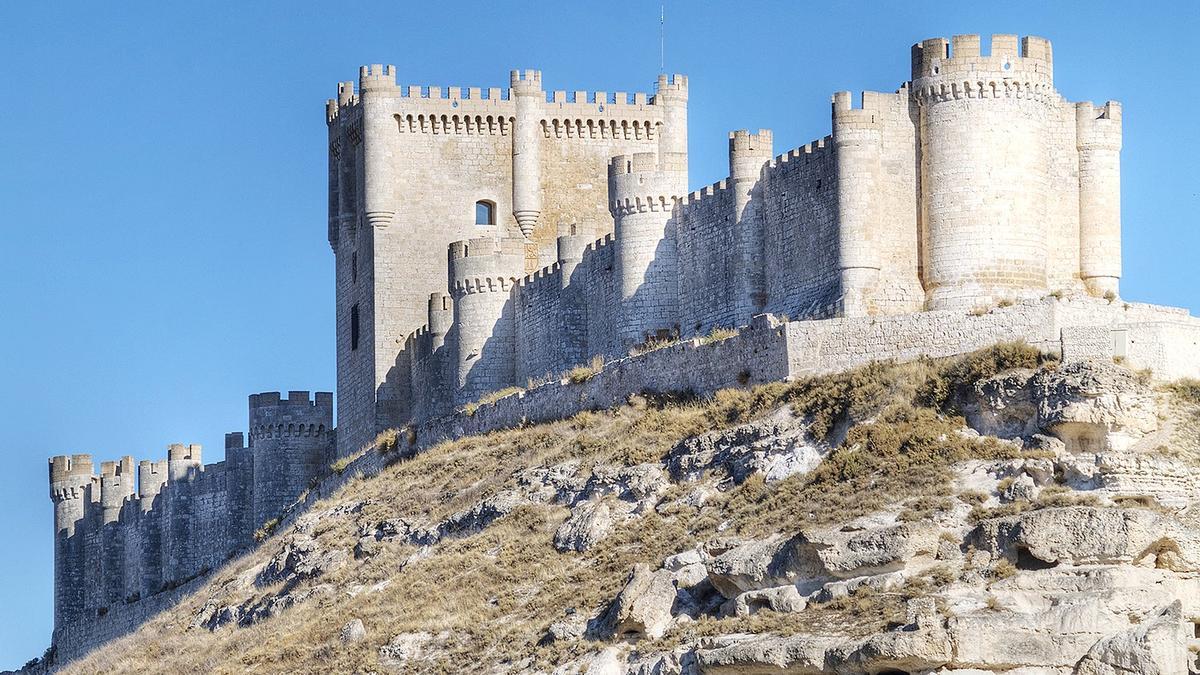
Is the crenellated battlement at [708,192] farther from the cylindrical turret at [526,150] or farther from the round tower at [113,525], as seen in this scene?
the round tower at [113,525]

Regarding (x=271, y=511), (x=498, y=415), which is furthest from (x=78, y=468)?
(x=498, y=415)

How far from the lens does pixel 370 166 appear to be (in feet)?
211

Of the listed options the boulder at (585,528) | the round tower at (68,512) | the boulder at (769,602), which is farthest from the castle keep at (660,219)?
the round tower at (68,512)

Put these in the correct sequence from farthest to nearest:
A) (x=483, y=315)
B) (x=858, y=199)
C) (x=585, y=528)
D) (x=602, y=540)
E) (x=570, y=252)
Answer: (x=483, y=315), (x=570, y=252), (x=858, y=199), (x=585, y=528), (x=602, y=540)

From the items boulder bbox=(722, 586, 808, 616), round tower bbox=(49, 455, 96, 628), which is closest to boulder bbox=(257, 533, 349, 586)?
boulder bbox=(722, 586, 808, 616)

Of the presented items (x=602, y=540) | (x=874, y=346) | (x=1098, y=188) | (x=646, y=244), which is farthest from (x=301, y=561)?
(x=1098, y=188)

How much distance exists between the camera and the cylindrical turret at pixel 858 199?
46.2 metres

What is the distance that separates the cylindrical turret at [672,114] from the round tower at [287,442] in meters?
12.5

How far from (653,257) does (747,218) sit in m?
3.41

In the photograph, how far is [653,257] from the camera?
5359 centimetres

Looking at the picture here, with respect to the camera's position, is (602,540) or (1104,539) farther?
(602,540)

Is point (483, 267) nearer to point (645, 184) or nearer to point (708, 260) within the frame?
point (645, 184)

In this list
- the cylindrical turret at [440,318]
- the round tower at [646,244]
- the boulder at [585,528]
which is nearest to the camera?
the boulder at [585,528]

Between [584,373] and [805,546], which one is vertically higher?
[584,373]
